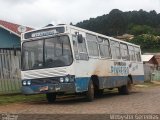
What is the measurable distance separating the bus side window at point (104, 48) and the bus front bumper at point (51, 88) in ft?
15.3

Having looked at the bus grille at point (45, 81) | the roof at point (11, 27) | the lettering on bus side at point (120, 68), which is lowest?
the bus grille at point (45, 81)

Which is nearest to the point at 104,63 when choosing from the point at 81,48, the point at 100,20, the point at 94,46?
the point at 94,46

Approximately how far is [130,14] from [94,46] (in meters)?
94.8

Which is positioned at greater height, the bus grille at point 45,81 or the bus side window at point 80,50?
the bus side window at point 80,50

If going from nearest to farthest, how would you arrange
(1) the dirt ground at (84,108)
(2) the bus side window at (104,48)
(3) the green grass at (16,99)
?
(1) the dirt ground at (84,108) → (3) the green grass at (16,99) → (2) the bus side window at (104,48)

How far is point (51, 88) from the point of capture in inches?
677

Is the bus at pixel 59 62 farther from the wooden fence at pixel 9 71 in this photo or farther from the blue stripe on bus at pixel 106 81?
the wooden fence at pixel 9 71

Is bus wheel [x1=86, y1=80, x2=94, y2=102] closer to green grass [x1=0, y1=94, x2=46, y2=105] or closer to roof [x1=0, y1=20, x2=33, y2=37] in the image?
green grass [x1=0, y1=94, x2=46, y2=105]

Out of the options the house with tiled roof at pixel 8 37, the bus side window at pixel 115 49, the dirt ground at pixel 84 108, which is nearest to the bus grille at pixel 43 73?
the dirt ground at pixel 84 108

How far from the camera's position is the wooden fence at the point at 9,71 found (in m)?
21.2

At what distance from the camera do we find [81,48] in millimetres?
18484

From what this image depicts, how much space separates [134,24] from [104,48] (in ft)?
297

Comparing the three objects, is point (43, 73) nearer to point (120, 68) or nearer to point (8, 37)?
point (120, 68)

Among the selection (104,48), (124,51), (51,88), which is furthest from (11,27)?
(51,88)
